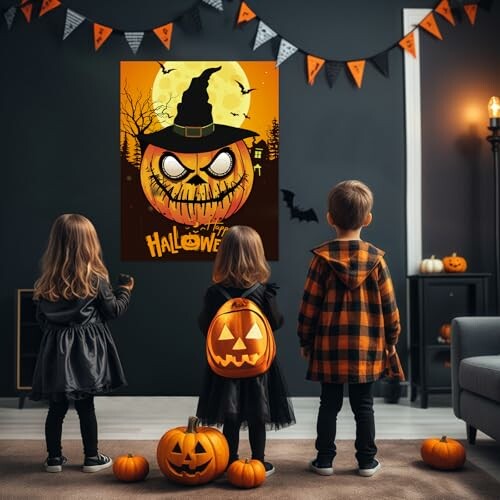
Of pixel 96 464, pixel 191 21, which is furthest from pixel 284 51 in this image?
pixel 96 464

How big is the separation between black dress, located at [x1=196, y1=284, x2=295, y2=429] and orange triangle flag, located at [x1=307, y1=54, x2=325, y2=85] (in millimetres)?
2399

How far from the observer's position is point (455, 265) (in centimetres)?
438

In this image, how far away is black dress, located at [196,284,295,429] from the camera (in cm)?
253

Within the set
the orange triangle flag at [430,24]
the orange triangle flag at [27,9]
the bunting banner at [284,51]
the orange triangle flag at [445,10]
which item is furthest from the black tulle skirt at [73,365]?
the orange triangle flag at [445,10]

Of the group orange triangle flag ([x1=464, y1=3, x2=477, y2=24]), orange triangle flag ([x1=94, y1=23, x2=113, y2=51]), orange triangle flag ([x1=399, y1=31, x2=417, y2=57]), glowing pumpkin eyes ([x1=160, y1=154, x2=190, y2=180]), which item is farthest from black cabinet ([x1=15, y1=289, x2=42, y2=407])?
orange triangle flag ([x1=464, y1=3, x2=477, y2=24])

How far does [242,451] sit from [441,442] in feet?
2.76

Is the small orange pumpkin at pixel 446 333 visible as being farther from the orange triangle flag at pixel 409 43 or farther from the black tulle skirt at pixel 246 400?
the black tulle skirt at pixel 246 400

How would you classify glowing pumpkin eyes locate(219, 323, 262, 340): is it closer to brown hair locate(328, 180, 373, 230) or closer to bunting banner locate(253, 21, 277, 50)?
brown hair locate(328, 180, 373, 230)

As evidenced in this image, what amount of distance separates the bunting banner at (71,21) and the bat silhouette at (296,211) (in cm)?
177

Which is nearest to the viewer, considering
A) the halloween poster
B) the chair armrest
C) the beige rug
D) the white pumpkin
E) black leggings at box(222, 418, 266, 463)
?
the beige rug

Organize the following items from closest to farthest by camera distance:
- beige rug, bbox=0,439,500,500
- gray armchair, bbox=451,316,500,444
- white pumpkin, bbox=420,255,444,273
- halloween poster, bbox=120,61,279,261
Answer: beige rug, bbox=0,439,500,500, gray armchair, bbox=451,316,500,444, white pumpkin, bbox=420,255,444,273, halloween poster, bbox=120,61,279,261

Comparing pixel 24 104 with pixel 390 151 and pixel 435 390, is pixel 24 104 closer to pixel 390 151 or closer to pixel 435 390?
pixel 390 151

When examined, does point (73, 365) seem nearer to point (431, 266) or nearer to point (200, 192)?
point (200, 192)

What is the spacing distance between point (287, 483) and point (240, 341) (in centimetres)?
54
